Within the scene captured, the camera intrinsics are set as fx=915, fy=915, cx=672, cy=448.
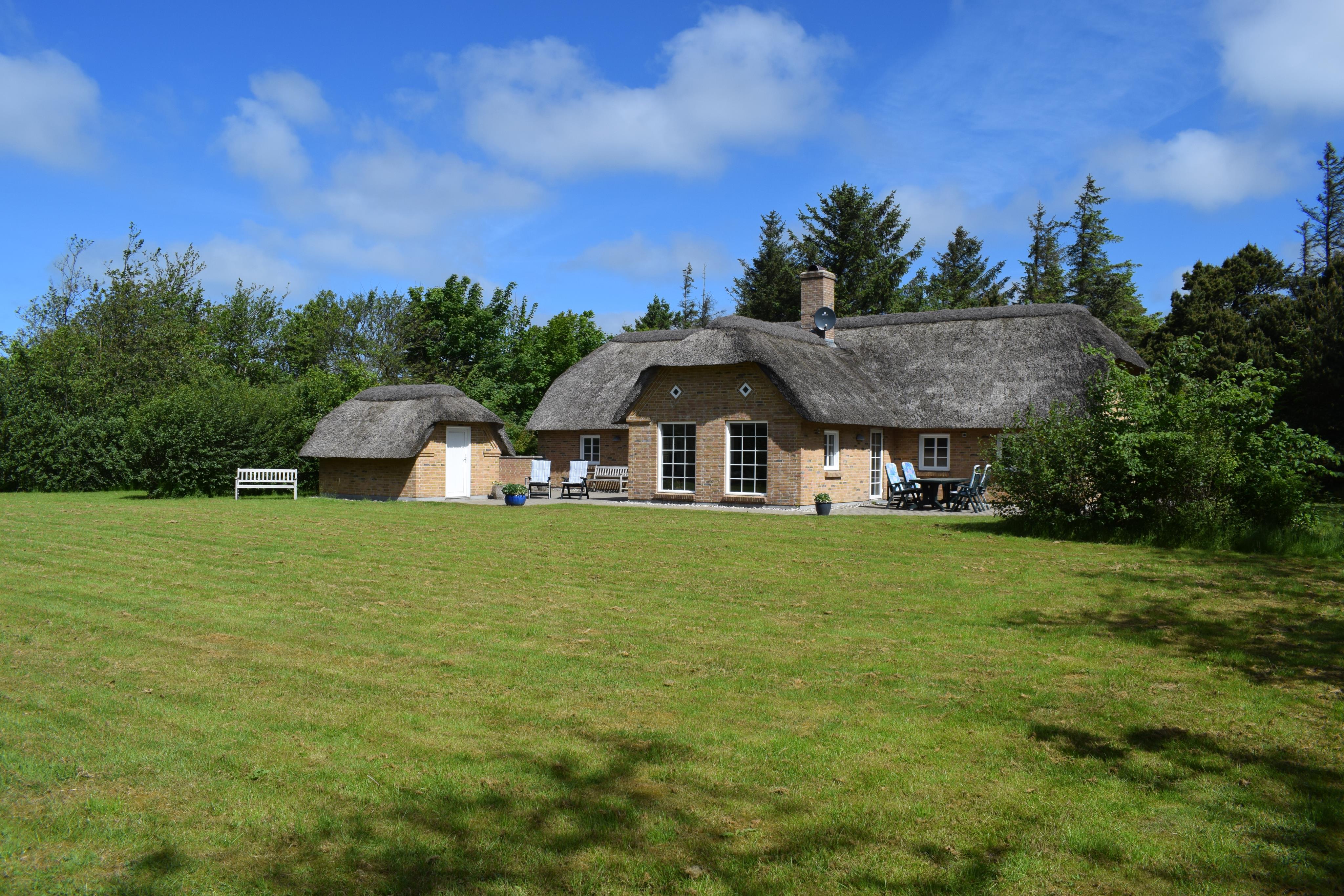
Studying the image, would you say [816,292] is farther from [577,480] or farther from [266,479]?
[266,479]

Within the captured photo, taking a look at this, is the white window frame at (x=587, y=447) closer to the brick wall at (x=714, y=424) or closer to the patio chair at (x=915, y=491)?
the brick wall at (x=714, y=424)

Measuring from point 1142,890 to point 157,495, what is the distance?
27.4m

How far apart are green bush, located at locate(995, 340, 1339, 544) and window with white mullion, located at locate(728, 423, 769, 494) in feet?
25.9

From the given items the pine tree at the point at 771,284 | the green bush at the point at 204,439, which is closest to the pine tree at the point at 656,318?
the pine tree at the point at 771,284

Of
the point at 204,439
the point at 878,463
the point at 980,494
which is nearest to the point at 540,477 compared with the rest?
the point at 204,439

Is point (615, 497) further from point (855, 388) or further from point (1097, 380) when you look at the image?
point (1097, 380)

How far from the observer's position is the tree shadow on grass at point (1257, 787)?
11.3ft

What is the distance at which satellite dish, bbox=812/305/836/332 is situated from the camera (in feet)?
91.1

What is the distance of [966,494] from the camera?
20.3 meters

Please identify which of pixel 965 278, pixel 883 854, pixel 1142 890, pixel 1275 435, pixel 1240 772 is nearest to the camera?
pixel 1142 890

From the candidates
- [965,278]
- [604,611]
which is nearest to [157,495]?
[604,611]

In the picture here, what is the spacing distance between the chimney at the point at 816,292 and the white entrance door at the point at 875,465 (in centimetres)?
418

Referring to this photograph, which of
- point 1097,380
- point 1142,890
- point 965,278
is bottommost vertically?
point 1142,890

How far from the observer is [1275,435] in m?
13.1
